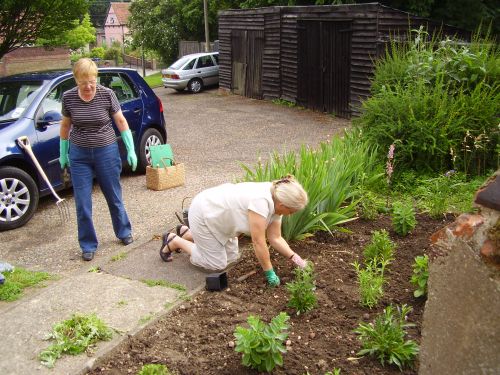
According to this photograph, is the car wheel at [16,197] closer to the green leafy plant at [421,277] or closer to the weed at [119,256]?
the weed at [119,256]

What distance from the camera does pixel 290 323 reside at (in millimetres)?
3867

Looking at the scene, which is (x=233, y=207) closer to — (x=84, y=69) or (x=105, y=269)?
(x=105, y=269)

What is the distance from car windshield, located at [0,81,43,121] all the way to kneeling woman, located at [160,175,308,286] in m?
3.02

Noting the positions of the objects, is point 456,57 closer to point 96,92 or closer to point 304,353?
point 96,92

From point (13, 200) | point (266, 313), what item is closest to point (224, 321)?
point (266, 313)

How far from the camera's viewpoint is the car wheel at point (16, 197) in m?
6.25

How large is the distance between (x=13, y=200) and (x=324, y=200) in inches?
135

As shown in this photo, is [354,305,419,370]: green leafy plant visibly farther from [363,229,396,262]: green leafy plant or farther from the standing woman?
the standing woman

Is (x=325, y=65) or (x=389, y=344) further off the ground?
(x=325, y=65)

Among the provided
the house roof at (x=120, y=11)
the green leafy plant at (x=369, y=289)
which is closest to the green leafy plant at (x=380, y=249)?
the green leafy plant at (x=369, y=289)

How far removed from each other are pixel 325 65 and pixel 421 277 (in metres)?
12.5

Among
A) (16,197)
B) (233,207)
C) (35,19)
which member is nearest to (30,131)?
(16,197)

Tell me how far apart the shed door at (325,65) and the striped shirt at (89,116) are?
1076cm

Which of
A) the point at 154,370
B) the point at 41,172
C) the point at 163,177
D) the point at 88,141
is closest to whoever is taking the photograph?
the point at 154,370
